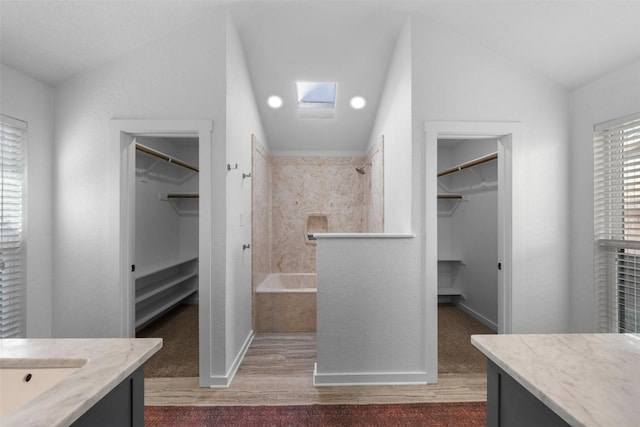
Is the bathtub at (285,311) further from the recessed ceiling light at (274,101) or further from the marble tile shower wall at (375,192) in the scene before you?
the recessed ceiling light at (274,101)

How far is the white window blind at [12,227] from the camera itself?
2227mm

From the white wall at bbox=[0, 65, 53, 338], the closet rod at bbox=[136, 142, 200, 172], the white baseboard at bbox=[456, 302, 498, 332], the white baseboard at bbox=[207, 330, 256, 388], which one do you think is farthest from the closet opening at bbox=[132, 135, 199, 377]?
the white baseboard at bbox=[456, 302, 498, 332]

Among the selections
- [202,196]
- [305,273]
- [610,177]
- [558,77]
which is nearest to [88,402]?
[202,196]

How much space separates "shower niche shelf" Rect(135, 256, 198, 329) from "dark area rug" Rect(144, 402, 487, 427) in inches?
64.0

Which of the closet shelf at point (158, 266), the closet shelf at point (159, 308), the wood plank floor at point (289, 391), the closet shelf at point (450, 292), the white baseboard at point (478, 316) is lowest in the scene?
the wood plank floor at point (289, 391)

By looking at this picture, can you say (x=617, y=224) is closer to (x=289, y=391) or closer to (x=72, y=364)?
(x=289, y=391)

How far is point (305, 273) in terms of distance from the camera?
4.66 meters

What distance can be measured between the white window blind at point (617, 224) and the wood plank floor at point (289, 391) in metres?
1.11

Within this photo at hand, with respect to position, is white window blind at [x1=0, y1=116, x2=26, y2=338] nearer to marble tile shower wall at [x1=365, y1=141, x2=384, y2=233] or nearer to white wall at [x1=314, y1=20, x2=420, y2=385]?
white wall at [x1=314, y1=20, x2=420, y2=385]

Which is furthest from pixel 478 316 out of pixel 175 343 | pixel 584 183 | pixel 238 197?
pixel 175 343

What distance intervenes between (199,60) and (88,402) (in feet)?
7.92

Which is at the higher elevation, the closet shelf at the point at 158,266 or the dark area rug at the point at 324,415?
the closet shelf at the point at 158,266

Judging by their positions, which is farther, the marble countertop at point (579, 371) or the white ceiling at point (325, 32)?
the white ceiling at point (325, 32)

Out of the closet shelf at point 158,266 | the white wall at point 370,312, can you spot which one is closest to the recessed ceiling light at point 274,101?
the white wall at point 370,312
